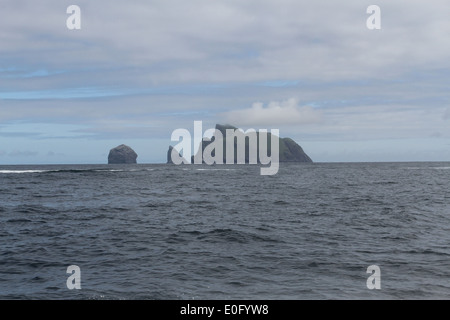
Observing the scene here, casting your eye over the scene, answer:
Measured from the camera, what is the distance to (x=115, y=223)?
32125mm

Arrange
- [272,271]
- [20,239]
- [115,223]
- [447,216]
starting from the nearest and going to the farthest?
1. [272,271]
2. [20,239]
3. [115,223]
4. [447,216]

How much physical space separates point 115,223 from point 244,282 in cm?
1818

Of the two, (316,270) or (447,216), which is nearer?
(316,270)

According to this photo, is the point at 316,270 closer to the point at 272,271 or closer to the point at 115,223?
the point at 272,271

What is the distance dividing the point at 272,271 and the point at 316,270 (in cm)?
200

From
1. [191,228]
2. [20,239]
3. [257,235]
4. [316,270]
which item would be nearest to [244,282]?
[316,270]

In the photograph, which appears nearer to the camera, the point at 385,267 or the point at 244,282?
the point at 244,282

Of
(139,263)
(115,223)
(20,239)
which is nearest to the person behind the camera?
(139,263)
